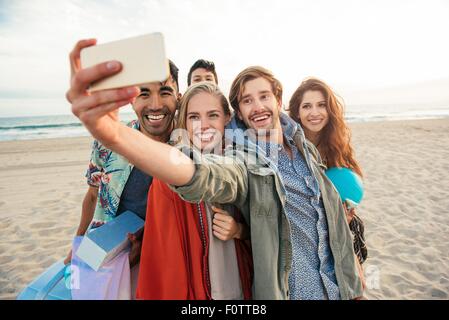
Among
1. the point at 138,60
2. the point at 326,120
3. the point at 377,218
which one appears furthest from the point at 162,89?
the point at 377,218

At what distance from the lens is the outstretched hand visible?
0.88m

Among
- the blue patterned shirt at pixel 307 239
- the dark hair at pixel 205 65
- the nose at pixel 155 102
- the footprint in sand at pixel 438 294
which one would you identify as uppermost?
the dark hair at pixel 205 65

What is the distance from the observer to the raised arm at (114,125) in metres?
0.89

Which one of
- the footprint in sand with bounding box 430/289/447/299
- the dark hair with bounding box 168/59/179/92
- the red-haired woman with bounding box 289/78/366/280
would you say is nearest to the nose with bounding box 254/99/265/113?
the dark hair with bounding box 168/59/179/92

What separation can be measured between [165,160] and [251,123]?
1025mm

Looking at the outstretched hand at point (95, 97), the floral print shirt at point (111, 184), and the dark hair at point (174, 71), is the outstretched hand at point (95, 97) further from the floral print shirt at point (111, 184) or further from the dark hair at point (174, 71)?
the dark hair at point (174, 71)

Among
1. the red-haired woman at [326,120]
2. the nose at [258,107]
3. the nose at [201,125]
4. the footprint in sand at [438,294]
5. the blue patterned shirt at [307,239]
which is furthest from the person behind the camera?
the footprint in sand at [438,294]

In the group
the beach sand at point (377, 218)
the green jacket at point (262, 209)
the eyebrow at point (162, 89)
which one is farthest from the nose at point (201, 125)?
the beach sand at point (377, 218)

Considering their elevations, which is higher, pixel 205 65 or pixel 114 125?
pixel 205 65

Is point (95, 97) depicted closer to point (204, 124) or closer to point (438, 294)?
point (204, 124)

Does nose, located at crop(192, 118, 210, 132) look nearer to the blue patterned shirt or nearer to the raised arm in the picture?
the blue patterned shirt

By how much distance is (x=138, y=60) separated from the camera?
867mm

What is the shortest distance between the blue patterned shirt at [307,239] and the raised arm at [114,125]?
790 mm

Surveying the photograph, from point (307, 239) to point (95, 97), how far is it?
143 centimetres
